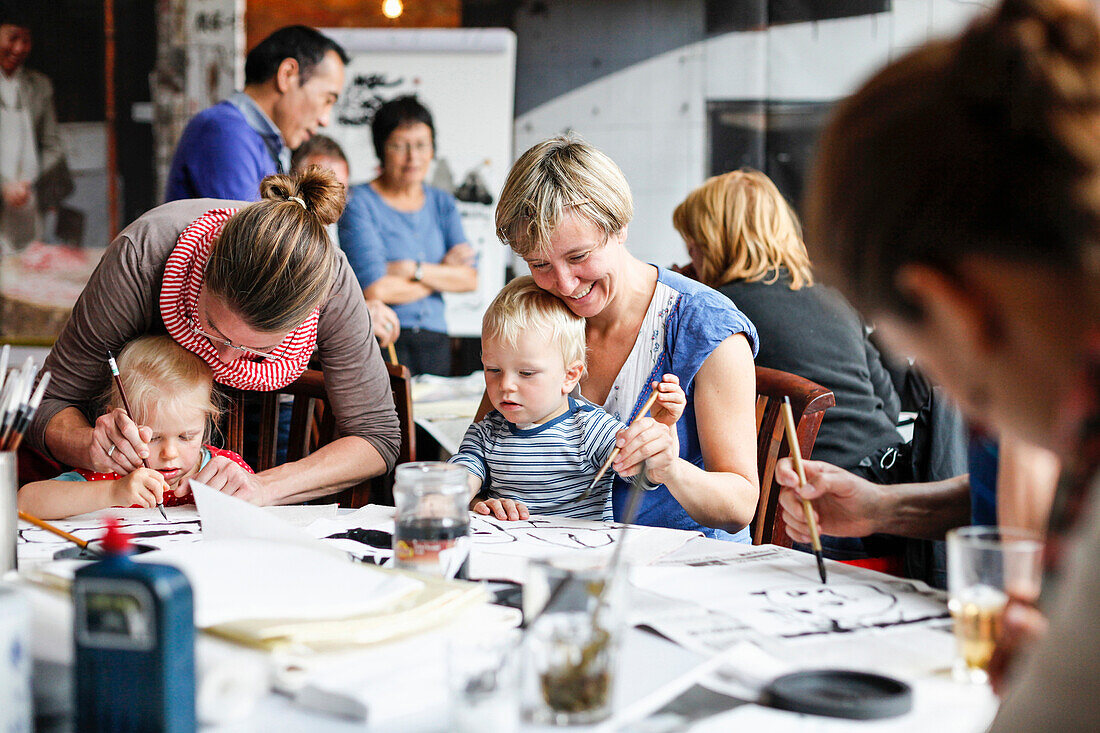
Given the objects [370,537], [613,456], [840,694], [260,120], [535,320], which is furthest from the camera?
[260,120]

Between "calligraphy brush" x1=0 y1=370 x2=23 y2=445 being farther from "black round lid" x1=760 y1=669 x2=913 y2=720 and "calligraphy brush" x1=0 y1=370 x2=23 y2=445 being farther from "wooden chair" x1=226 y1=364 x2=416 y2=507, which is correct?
"wooden chair" x1=226 y1=364 x2=416 y2=507

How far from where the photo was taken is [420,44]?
433 cm

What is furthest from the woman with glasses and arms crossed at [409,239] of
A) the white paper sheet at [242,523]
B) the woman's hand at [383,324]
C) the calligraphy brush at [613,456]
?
the white paper sheet at [242,523]

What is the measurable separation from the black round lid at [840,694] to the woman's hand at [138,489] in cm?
103

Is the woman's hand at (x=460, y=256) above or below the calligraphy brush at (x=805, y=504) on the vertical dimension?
above

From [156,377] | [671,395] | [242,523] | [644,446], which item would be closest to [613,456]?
[644,446]

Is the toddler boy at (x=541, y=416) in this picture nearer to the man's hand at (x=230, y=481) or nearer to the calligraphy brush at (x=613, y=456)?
the calligraphy brush at (x=613, y=456)

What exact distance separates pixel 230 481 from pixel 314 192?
1.78 ft

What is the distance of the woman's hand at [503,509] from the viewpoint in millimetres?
1482

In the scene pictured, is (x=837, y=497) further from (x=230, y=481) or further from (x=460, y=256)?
(x=460, y=256)

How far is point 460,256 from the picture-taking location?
425 cm

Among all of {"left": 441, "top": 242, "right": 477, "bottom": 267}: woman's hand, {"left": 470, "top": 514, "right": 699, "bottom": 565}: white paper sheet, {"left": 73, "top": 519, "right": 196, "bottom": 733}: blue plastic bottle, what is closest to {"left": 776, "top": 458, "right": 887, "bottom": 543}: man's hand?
{"left": 470, "top": 514, "right": 699, "bottom": 565}: white paper sheet

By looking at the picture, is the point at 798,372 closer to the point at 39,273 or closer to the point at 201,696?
the point at 201,696

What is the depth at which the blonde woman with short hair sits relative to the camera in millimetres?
1592
